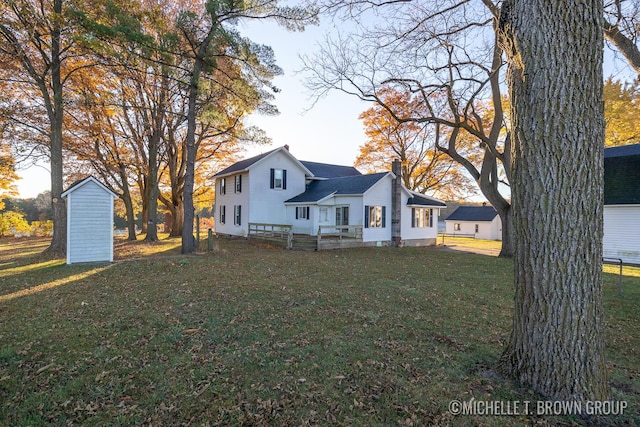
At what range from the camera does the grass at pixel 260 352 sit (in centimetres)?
295

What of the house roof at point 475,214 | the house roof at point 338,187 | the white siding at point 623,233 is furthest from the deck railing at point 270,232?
the house roof at point 475,214

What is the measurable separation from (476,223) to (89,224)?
40710 mm

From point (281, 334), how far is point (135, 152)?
20.5 m

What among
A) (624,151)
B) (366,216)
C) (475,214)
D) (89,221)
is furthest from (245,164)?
(475,214)

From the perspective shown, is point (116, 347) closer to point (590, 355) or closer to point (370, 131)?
point (590, 355)

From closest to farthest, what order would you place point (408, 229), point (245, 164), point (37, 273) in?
point (37, 273), point (408, 229), point (245, 164)

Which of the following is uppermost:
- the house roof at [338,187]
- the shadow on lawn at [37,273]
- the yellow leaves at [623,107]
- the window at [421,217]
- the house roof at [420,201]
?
the yellow leaves at [623,107]

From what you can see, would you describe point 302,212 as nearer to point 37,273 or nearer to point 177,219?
point 177,219

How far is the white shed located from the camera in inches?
406

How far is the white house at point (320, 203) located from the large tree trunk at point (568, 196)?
15.4 m

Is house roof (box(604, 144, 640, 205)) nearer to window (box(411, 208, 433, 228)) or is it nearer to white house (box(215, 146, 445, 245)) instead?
white house (box(215, 146, 445, 245))

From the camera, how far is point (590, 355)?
291 centimetres

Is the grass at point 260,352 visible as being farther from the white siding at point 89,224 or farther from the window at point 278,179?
the window at point 278,179

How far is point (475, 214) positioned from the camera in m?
40.2
